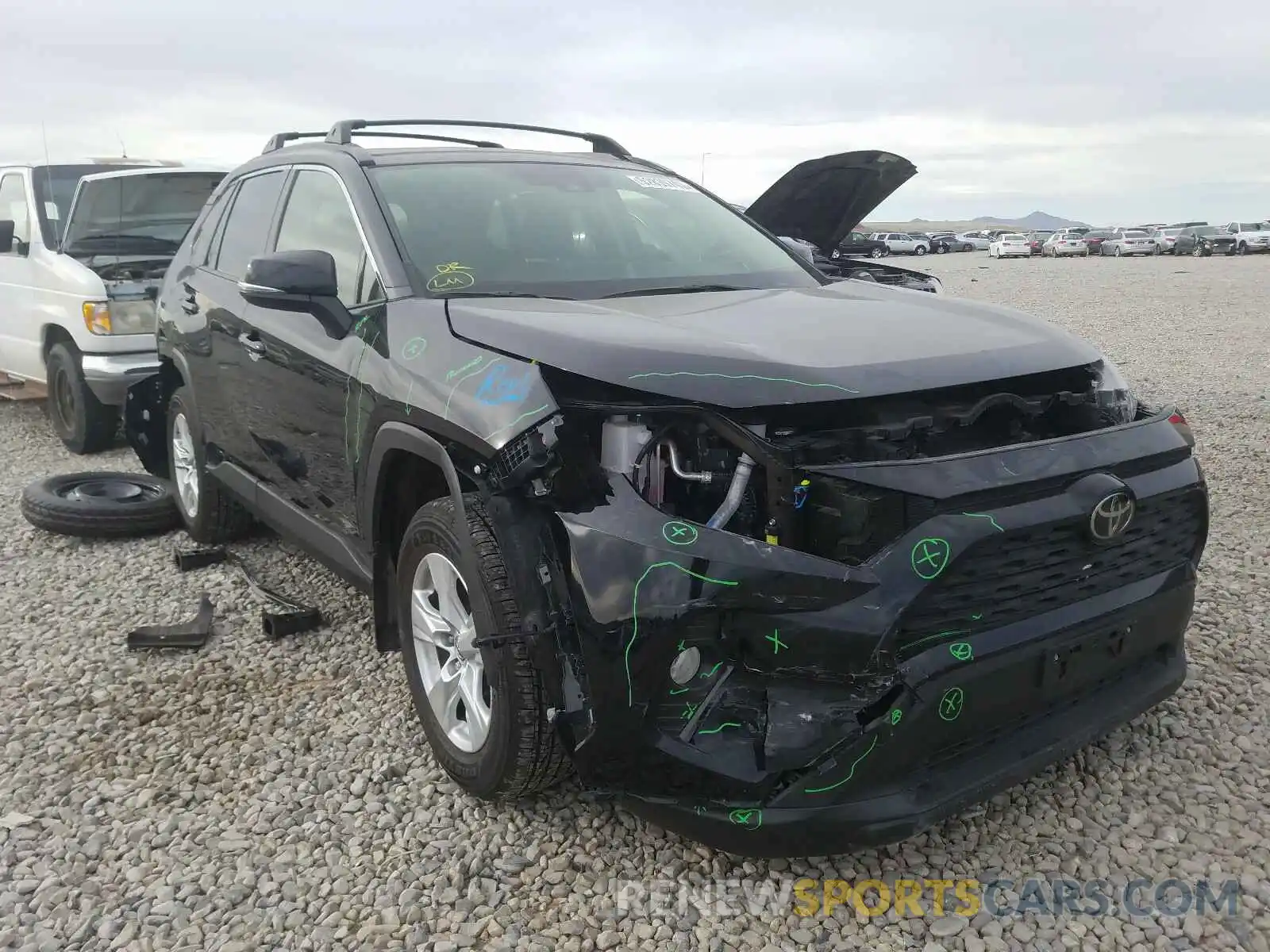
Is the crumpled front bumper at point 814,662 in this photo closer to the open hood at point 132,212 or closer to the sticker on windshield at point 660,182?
the sticker on windshield at point 660,182

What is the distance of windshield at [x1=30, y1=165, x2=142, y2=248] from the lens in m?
7.60

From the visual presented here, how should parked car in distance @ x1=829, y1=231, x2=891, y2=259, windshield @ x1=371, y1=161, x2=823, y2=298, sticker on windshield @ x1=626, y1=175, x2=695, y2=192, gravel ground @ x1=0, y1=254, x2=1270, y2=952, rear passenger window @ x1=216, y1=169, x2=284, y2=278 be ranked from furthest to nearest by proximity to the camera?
parked car in distance @ x1=829, y1=231, x2=891, y2=259
rear passenger window @ x1=216, y1=169, x2=284, y2=278
sticker on windshield @ x1=626, y1=175, x2=695, y2=192
windshield @ x1=371, y1=161, x2=823, y2=298
gravel ground @ x1=0, y1=254, x2=1270, y2=952

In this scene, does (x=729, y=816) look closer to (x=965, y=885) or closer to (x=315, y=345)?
(x=965, y=885)

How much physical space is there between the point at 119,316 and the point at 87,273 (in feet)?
1.28

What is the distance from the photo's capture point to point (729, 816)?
2.26 m

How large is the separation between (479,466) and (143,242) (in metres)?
6.05

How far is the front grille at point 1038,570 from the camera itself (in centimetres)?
225

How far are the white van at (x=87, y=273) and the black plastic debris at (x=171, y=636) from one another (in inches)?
128

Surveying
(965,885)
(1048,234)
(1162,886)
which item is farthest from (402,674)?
(1048,234)

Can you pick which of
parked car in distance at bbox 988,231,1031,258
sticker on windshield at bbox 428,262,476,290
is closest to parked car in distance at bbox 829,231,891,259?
parked car in distance at bbox 988,231,1031,258

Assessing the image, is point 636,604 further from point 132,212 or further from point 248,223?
point 132,212

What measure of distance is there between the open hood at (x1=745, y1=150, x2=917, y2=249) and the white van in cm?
434

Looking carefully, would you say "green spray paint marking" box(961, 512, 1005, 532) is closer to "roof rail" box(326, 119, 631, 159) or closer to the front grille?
the front grille

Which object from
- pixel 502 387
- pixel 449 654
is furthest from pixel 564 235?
pixel 449 654
